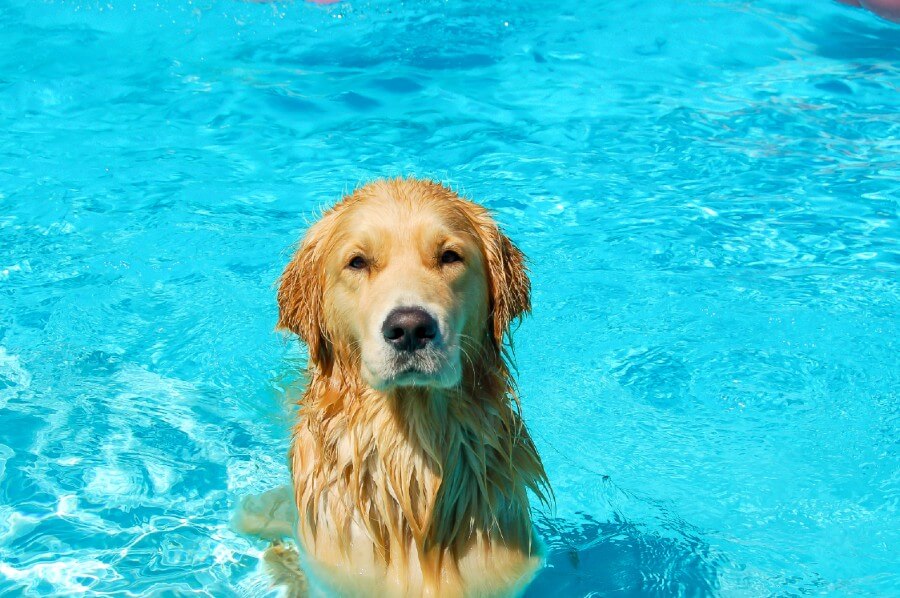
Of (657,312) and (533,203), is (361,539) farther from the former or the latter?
(533,203)

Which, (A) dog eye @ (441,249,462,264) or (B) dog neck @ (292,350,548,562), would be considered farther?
(B) dog neck @ (292,350,548,562)

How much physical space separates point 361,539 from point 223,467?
1.68m

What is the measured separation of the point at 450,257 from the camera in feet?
14.2

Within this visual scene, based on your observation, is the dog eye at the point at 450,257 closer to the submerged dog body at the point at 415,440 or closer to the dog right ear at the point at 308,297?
the submerged dog body at the point at 415,440

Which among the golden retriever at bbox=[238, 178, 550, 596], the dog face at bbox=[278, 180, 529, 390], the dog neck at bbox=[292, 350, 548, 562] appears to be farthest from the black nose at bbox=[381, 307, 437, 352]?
the dog neck at bbox=[292, 350, 548, 562]

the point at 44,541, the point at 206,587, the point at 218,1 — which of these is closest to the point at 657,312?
the point at 206,587

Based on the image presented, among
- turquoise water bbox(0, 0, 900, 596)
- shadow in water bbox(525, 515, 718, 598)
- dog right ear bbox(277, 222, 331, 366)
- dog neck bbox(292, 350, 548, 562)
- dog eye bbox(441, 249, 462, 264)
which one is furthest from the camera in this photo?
turquoise water bbox(0, 0, 900, 596)

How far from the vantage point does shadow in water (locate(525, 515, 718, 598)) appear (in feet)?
17.0

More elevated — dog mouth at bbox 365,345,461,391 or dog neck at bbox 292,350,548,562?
dog mouth at bbox 365,345,461,391

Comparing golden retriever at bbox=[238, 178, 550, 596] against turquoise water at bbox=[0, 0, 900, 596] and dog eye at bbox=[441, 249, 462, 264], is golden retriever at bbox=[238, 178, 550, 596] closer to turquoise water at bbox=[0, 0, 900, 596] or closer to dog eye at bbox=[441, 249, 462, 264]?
dog eye at bbox=[441, 249, 462, 264]

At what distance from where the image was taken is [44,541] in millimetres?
5305

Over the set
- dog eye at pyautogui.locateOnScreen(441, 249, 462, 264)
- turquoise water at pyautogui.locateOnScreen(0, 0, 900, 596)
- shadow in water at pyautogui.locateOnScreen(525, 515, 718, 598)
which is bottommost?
shadow in water at pyautogui.locateOnScreen(525, 515, 718, 598)

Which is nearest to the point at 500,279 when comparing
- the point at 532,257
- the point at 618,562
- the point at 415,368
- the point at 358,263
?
the point at 358,263

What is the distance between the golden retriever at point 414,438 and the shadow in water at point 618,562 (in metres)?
0.46
